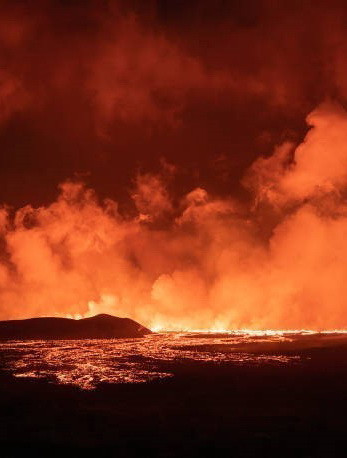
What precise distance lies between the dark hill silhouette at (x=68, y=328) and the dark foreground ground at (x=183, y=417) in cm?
10095

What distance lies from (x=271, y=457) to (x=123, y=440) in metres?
8.74

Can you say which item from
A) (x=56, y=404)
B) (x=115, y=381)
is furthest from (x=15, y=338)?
(x=56, y=404)

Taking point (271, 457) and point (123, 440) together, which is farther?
point (123, 440)

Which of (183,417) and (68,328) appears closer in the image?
(183,417)

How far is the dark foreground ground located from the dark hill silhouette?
100948 millimetres

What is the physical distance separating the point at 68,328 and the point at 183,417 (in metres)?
131

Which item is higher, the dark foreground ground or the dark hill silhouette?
the dark hill silhouette

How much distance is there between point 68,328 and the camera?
512 ft

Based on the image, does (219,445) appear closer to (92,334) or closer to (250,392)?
(250,392)

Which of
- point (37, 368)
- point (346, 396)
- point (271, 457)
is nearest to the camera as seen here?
point (271, 457)

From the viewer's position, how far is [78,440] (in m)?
26.8

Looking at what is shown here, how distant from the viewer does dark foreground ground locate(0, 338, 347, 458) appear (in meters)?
25.0

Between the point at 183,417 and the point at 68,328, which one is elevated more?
the point at 68,328

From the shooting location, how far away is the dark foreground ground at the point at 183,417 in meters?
25.0
